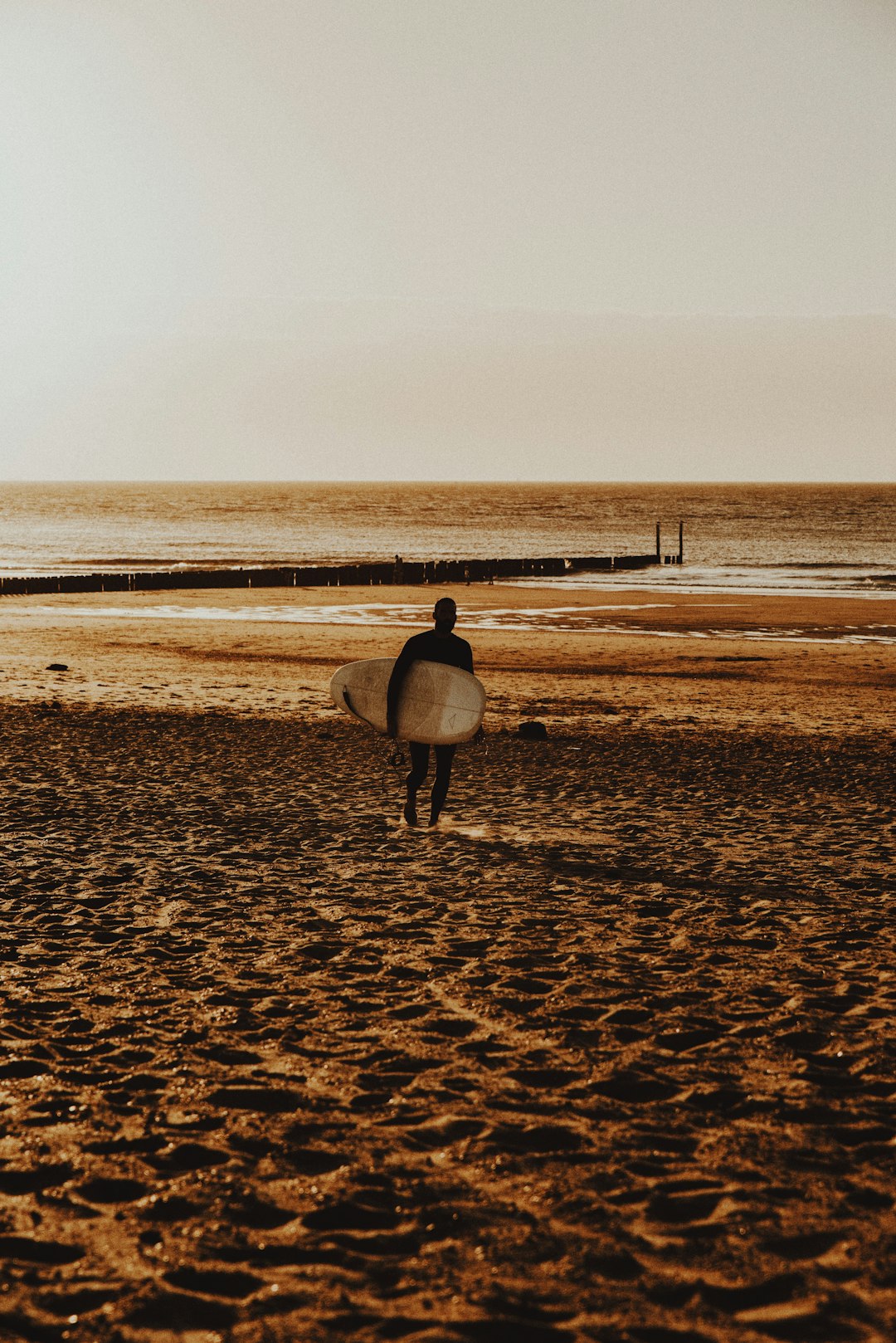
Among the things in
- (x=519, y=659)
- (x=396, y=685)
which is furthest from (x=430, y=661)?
(x=519, y=659)

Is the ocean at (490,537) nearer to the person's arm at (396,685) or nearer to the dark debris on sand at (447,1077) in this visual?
the person's arm at (396,685)

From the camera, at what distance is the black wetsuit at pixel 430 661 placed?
1023 centimetres

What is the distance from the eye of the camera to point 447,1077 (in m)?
5.36

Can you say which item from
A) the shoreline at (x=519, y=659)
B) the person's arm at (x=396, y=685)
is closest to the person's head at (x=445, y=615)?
the person's arm at (x=396, y=685)

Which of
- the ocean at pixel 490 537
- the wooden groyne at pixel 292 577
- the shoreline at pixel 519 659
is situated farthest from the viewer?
the ocean at pixel 490 537

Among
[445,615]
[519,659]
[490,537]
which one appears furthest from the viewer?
[490,537]

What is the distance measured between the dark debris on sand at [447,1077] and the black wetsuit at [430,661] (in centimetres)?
39

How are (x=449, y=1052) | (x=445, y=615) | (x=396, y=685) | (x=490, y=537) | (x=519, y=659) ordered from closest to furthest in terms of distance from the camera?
(x=449, y=1052) < (x=445, y=615) < (x=396, y=685) < (x=519, y=659) < (x=490, y=537)

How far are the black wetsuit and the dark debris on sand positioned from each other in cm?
39

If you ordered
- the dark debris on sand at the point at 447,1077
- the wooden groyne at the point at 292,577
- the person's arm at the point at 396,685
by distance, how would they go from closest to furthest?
the dark debris on sand at the point at 447,1077, the person's arm at the point at 396,685, the wooden groyne at the point at 292,577

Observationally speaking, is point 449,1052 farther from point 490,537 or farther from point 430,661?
point 490,537

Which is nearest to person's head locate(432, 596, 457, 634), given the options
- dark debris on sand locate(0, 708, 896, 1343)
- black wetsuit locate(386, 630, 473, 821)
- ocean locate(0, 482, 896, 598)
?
black wetsuit locate(386, 630, 473, 821)

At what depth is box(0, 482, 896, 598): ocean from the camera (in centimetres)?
5691

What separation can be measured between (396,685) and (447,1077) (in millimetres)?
5087
